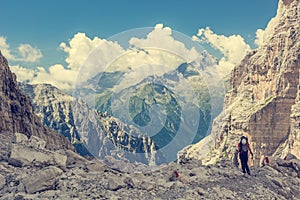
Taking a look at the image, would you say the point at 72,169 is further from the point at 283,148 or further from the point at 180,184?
the point at 283,148

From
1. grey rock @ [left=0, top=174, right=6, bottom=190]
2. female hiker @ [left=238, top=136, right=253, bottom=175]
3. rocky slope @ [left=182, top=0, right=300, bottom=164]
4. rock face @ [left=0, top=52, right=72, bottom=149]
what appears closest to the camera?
grey rock @ [left=0, top=174, right=6, bottom=190]

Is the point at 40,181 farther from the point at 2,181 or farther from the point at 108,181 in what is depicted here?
the point at 108,181

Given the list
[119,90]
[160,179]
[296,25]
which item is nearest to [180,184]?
[160,179]

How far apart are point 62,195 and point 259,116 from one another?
133452mm

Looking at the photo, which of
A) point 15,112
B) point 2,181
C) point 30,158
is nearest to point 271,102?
point 15,112

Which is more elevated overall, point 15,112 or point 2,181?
point 15,112

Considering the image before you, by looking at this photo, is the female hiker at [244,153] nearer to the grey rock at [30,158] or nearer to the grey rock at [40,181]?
the grey rock at [30,158]

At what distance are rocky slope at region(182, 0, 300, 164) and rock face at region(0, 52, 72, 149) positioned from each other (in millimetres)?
81766

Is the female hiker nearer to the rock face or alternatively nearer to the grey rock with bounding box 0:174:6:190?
the grey rock with bounding box 0:174:6:190

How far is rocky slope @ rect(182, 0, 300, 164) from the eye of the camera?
454ft

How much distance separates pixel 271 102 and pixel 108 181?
132 m

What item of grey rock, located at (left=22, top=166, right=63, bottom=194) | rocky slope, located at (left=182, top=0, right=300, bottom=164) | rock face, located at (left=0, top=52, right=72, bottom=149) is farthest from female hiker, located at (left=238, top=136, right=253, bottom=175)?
rocky slope, located at (left=182, top=0, right=300, bottom=164)

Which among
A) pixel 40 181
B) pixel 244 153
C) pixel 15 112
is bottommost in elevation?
pixel 40 181

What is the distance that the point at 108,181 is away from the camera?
21328 mm
